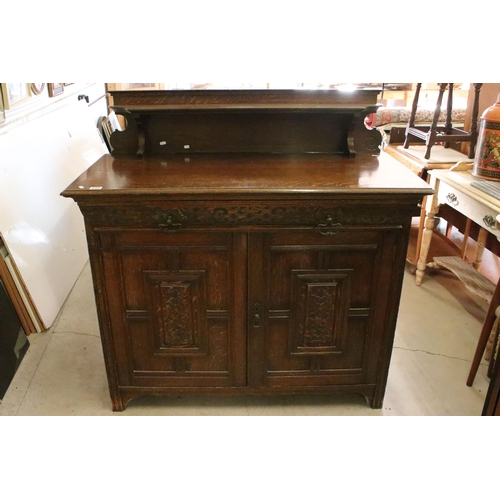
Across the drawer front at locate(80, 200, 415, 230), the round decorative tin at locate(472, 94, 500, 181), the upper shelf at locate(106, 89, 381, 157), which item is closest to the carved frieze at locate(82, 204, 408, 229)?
the drawer front at locate(80, 200, 415, 230)

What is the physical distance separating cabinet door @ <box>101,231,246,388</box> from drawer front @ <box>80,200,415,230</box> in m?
0.05

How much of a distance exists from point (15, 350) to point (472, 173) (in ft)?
7.66

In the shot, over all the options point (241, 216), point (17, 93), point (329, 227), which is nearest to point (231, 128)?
point (241, 216)

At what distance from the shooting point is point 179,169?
1.61m

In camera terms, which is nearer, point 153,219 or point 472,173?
point 153,219

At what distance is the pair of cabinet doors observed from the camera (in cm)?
152

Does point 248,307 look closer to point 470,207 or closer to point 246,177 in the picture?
point 246,177

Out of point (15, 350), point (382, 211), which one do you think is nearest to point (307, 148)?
point (382, 211)

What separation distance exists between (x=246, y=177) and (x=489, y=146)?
1.21 m

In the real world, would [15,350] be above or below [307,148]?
below

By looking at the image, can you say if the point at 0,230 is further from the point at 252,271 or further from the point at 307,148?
the point at 307,148

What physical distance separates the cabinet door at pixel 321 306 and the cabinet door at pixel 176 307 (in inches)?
2.9

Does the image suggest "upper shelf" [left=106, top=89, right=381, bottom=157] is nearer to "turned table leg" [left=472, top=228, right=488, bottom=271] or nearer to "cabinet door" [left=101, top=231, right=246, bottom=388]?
"cabinet door" [left=101, top=231, right=246, bottom=388]

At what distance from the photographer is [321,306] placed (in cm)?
162
